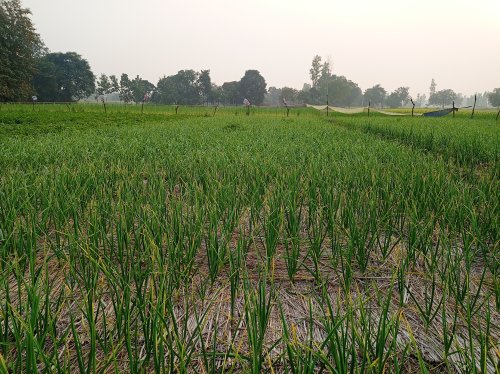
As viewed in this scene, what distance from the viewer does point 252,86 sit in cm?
6862

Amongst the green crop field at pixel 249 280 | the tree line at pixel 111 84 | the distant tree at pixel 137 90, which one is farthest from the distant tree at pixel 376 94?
the green crop field at pixel 249 280

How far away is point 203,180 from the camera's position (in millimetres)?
3039

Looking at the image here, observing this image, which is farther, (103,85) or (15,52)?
(103,85)

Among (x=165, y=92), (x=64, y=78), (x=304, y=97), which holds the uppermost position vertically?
(x=64, y=78)

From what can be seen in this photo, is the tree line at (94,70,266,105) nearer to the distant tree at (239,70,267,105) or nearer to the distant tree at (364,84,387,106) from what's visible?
the distant tree at (239,70,267,105)

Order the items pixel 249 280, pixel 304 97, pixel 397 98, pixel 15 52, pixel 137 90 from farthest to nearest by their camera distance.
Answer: pixel 397 98 → pixel 304 97 → pixel 137 90 → pixel 15 52 → pixel 249 280

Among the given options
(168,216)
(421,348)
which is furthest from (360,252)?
(168,216)

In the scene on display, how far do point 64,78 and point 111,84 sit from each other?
1850 cm

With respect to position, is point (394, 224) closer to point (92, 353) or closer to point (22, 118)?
point (92, 353)

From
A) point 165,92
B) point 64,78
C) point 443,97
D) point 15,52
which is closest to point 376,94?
point 443,97

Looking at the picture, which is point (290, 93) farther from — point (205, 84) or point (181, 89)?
point (181, 89)

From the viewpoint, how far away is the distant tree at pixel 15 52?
1229 inches

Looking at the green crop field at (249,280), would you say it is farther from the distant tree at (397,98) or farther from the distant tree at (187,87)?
the distant tree at (397,98)

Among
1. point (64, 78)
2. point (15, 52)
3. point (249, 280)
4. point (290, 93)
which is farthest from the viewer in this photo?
point (290, 93)
